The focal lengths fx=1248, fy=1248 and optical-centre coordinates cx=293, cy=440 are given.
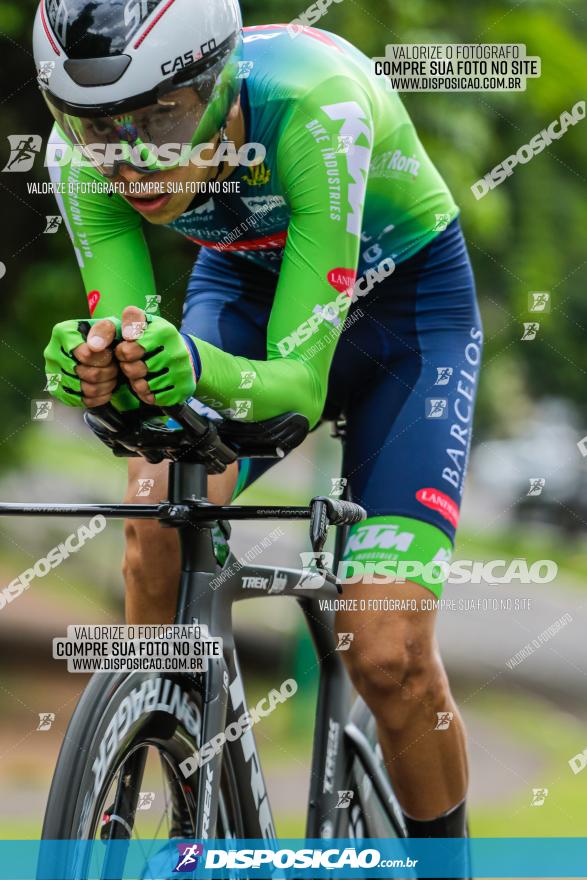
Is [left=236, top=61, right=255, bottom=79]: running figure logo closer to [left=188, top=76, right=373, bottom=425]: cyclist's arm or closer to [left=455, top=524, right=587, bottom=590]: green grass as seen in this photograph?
[left=188, top=76, right=373, bottom=425]: cyclist's arm

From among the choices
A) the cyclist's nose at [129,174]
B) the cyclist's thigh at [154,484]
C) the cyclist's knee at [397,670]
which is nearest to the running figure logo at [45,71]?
the cyclist's nose at [129,174]

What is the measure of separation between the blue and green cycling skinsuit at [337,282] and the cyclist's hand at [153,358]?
128mm

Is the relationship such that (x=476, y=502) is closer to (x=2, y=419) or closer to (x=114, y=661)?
(x=2, y=419)

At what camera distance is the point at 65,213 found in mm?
2895

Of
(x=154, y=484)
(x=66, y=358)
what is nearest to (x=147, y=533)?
(x=154, y=484)

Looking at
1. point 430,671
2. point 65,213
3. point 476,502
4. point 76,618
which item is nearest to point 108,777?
point 430,671

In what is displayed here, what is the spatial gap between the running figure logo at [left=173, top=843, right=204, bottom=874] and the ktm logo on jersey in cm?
142

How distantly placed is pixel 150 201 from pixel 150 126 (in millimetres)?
175

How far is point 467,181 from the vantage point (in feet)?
18.6

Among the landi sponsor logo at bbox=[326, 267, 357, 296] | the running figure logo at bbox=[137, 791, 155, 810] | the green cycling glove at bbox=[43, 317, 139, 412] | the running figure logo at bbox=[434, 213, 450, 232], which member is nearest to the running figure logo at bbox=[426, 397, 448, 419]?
the running figure logo at bbox=[434, 213, 450, 232]

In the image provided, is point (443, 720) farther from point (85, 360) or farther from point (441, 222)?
point (85, 360)

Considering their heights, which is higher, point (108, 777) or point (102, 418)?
point (102, 418)

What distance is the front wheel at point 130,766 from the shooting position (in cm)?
224

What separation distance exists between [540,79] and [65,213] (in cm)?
427
